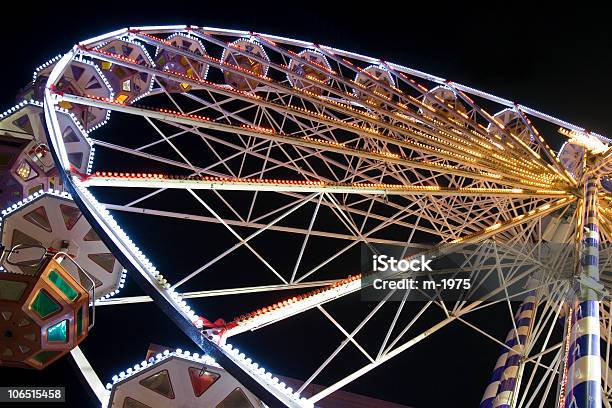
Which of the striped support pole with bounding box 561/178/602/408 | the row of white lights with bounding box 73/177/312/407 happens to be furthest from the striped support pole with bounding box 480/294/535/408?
the row of white lights with bounding box 73/177/312/407

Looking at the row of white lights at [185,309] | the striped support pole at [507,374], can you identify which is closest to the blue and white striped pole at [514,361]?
the striped support pole at [507,374]

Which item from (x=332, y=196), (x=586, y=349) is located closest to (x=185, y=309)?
(x=586, y=349)

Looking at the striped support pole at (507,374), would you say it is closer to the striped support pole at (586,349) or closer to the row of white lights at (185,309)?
the striped support pole at (586,349)

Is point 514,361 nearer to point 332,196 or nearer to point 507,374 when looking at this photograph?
point 507,374

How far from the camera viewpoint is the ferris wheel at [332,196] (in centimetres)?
656

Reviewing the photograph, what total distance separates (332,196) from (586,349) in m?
7.81

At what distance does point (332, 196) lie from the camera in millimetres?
13195

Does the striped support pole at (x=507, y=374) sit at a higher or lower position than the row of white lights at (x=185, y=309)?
higher

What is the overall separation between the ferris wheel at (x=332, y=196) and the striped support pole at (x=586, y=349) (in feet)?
Result: 0.07

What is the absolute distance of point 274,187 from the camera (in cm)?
744

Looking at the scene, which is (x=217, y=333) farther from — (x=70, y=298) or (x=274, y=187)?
(x=70, y=298)

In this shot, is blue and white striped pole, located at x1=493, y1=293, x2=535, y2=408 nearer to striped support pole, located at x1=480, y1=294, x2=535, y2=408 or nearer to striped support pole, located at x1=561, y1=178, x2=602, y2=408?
striped support pole, located at x1=480, y1=294, x2=535, y2=408

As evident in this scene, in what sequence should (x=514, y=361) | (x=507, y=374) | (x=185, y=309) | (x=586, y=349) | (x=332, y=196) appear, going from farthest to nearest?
(x=332, y=196) → (x=514, y=361) → (x=507, y=374) → (x=586, y=349) → (x=185, y=309)

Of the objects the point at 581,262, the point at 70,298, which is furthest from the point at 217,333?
the point at 581,262
